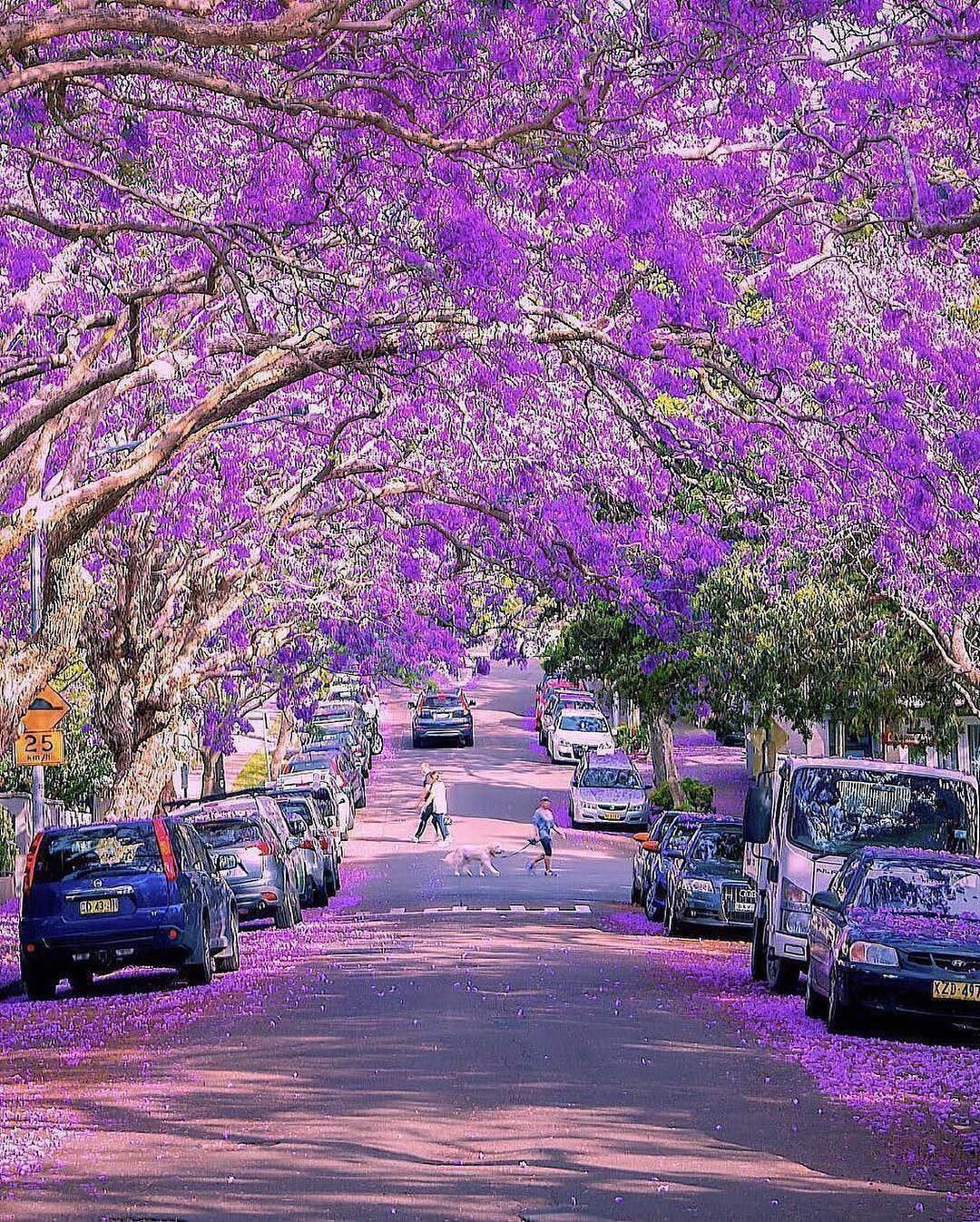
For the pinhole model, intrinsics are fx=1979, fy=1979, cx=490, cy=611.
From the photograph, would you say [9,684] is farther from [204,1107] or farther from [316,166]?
[204,1107]

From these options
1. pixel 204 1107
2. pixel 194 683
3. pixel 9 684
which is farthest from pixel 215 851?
pixel 204 1107

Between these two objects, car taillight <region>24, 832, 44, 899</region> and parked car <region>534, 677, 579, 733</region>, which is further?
parked car <region>534, 677, 579, 733</region>

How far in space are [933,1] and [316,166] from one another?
16.8ft

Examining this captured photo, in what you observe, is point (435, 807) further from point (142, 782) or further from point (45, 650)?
point (45, 650)

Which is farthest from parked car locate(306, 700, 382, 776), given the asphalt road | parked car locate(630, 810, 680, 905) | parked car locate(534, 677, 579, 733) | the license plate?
the asphalt road

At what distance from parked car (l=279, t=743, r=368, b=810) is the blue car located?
102ft

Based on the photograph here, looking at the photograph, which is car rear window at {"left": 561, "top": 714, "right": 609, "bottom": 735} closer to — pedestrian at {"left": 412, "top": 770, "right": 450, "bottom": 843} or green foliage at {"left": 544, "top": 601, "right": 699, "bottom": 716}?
pedestrian at {"left": 412, "top": 770, "right": 450, "bottom": 843}

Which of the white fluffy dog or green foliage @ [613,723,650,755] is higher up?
green foliage @ [613,723,650,755]

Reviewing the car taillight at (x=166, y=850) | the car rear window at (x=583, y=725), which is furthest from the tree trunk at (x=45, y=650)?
the car rear window at (x=583, y=725)

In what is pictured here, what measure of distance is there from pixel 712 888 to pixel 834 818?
6434 mm

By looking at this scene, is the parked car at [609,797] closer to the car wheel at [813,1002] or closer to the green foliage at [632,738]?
the green foliage at [632,738]

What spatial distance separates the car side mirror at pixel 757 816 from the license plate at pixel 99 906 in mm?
6174

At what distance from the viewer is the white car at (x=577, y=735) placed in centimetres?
6919

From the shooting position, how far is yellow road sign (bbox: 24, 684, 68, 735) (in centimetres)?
2554
